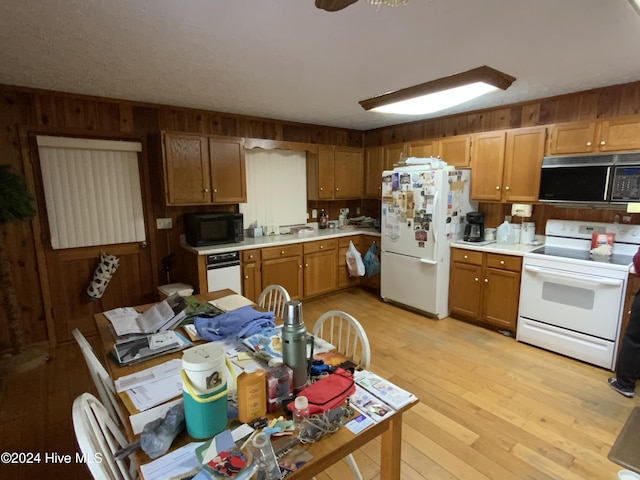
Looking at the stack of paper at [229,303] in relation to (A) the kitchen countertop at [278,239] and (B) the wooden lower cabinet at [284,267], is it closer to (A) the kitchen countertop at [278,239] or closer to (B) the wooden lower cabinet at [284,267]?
(A) the kitchen countertop at [278,239]

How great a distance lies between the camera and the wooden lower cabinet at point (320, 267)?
424 centimetres

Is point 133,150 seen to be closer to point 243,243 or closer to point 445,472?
point 243,243

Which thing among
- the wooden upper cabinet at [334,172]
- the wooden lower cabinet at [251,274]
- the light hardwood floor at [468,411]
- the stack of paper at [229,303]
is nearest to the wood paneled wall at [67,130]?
the light hardwood floor at [468,411]

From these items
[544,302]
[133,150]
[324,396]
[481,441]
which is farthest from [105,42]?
[544,302]

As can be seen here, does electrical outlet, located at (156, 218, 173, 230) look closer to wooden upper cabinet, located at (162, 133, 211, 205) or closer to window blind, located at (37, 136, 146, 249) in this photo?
window blind, located at (37, 136, 146, 249)

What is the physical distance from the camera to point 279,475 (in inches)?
34.7

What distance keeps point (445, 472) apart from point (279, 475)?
4.50 ft

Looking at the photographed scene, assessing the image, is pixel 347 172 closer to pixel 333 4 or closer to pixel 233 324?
pixel 233 324

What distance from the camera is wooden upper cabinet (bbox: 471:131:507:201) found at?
351 cm

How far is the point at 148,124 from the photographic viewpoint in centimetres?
346

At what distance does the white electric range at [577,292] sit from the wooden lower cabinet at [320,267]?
2.20 meters

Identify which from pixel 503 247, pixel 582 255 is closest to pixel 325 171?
pixel 503 247

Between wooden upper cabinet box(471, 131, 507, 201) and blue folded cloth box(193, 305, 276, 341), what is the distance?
2.95m

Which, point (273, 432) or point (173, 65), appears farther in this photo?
point (173, 65)
